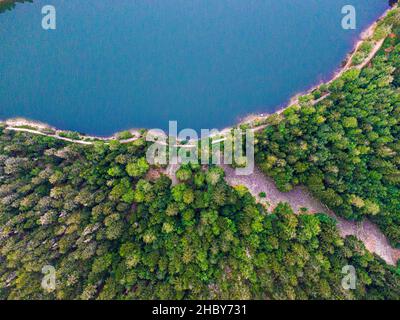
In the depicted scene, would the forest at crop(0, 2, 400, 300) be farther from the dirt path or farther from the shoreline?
the shoreline

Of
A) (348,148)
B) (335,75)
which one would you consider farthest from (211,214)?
(335,75)

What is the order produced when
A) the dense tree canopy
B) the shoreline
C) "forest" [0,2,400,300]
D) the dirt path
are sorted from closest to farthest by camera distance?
1. the dense tree canopy
2. "forest" [0,2,400,300]
3. the dirt path
4. the shoreline

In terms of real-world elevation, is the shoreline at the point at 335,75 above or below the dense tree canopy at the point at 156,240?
above

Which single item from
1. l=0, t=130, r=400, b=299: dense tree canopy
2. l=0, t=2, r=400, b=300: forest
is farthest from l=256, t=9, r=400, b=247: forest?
l=0, t=130, r=400, b=299: dense tree canopy

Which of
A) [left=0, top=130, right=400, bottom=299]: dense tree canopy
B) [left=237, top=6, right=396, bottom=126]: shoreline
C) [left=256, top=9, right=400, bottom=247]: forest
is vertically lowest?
[left=0, top=130, right=400, bottom=299]: dense tree canopy

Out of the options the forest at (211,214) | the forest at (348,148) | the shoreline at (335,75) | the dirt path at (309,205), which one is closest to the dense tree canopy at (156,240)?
the forest at (211,214)

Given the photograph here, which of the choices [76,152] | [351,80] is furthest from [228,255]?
[351,80]

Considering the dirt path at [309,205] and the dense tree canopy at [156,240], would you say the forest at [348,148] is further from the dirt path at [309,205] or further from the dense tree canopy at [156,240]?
the dense tree canopy at [156,240]
